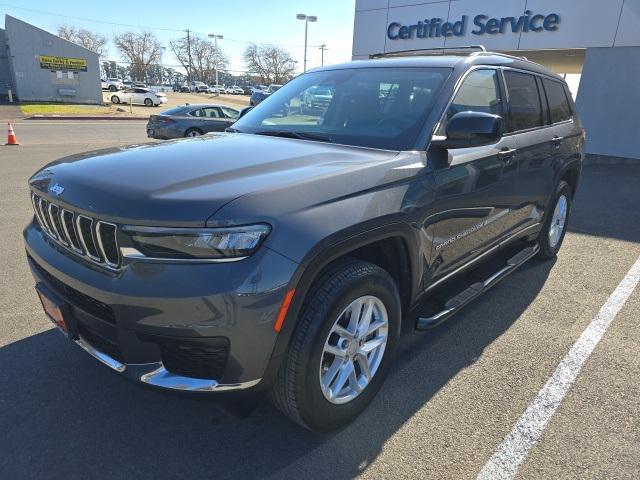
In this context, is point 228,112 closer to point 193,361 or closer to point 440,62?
point 440,62

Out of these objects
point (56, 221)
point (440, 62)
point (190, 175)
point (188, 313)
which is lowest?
point (188, 313)

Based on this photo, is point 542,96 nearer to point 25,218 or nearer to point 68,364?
point 68,364

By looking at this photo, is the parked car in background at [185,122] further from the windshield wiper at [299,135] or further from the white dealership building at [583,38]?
the windshield wiper at [299,135]

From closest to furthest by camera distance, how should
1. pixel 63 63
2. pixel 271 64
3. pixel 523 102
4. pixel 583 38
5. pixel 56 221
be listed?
pixel 56 221 < pixel 523 102 < pixel 583 38 < pixel 63 63 < pixel 271 64

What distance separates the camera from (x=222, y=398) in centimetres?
197

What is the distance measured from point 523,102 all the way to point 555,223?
68.2 inches

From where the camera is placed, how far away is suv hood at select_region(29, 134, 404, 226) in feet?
6.20

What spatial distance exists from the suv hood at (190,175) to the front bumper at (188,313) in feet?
0.77

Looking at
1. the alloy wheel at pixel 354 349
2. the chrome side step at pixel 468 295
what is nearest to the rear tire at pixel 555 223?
the chrome side step at pixel 468 295

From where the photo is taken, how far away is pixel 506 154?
3.41 m

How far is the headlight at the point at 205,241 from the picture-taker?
6.03ft

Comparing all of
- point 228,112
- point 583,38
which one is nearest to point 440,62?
point 583,38

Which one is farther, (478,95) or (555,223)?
(555,223)

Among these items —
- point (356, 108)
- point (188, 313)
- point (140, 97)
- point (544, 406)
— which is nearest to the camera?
point (188, 313)
